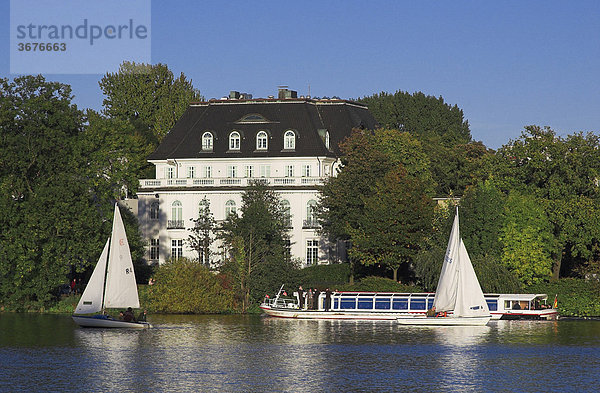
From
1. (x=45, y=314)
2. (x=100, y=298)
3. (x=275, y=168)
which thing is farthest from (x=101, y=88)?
(x=100, y=298)

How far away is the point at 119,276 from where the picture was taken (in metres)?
72.6

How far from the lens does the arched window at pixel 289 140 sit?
108 m

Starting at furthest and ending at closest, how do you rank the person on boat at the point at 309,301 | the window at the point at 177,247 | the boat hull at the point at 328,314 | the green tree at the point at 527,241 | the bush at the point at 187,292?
the window at the point at 177,247, the green tree at the point at 527,241, the bush at the point at 187,292, the person on boat at the point at 309,301, the boat hull at the point at 328,314

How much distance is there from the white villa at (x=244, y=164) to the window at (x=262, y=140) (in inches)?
3.8

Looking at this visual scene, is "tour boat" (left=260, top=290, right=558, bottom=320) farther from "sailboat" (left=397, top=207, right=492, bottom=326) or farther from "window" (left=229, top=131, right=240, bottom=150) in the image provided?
"window" (left=229, top=131, right=240, bottom=150)

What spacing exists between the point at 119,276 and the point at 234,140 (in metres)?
38.9

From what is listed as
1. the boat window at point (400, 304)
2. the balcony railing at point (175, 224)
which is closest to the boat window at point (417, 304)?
the boat window at point (400, 304)

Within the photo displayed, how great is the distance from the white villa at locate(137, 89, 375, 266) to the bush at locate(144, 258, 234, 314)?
61.3 feet

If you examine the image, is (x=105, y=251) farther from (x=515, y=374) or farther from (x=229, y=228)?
(x=515, y=374)

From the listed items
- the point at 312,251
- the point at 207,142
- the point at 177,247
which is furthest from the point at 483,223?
the point at 207,142

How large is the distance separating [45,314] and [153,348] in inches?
945

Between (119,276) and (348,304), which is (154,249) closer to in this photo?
(348,304)

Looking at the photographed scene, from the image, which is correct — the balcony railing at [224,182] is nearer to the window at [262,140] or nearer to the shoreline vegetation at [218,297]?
the window at [262,140]

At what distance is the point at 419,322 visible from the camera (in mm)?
74375
